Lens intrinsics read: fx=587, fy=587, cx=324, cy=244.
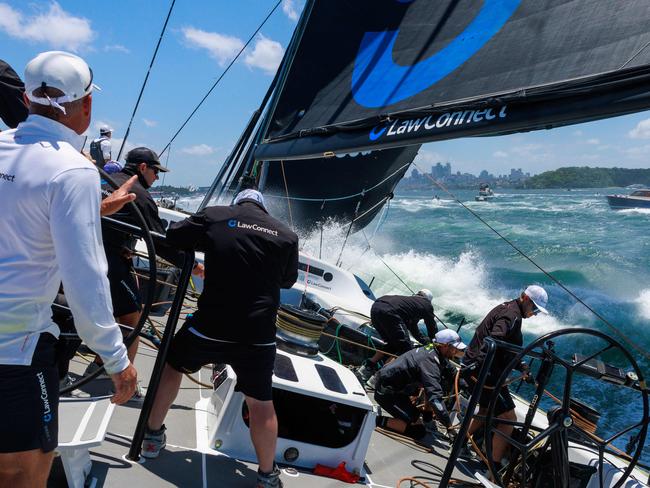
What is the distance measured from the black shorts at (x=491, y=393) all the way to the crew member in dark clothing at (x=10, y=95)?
3.53m

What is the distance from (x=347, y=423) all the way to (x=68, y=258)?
2.55 metres

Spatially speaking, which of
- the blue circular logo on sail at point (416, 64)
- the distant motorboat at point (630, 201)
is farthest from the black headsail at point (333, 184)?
the distant motorboat at point (630, 201)

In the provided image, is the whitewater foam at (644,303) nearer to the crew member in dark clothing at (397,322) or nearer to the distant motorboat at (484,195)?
the crew member in dark clothing at (397,322)

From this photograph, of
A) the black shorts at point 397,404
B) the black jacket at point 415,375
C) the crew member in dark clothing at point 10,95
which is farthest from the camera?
the black jacket at point 415,375

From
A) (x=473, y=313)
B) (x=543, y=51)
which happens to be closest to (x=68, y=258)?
(x=543, y=51)

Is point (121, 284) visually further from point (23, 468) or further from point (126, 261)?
point (23, 468)

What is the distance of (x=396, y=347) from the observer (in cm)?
605

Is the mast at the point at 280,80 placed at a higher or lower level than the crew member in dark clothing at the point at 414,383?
higher

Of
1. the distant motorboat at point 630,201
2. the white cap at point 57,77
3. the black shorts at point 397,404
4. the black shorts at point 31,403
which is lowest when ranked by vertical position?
the black shorts at point 397,404

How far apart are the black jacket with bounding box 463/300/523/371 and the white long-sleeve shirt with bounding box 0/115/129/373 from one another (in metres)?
3.31

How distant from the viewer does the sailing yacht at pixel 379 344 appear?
2.70 m

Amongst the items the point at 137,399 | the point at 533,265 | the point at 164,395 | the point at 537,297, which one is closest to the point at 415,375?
the point at 537,297

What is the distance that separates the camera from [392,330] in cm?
613

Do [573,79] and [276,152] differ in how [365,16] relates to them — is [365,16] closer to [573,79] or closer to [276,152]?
[276,152]
